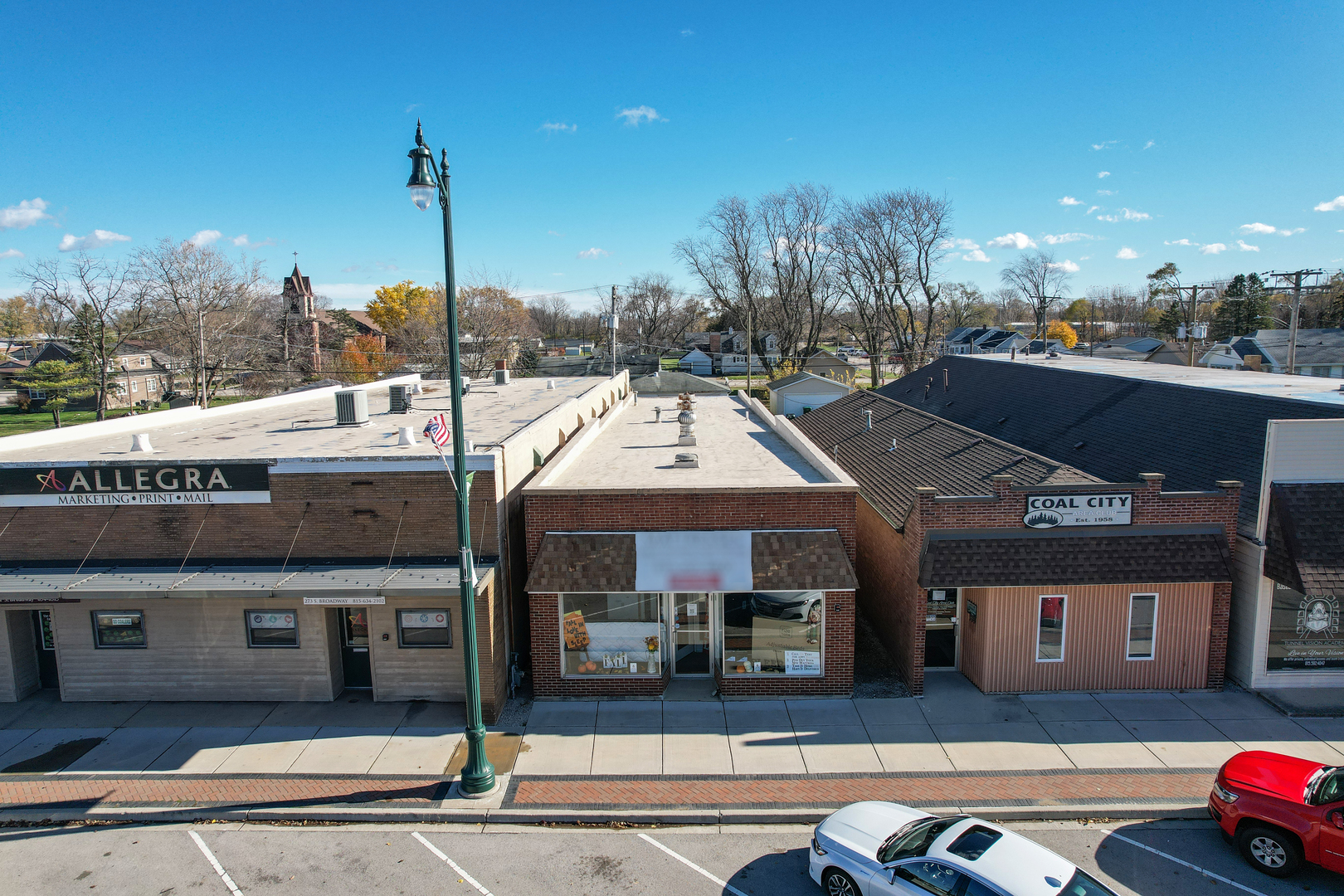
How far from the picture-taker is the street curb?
10.2 m

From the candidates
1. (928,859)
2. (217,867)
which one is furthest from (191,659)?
(928,859)

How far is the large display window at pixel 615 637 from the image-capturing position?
45.1ft

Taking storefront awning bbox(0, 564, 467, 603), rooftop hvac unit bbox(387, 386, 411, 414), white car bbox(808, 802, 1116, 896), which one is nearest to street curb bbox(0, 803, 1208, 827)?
white car bbox(808, 802, 1116, 896)

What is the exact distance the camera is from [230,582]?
12266 mm

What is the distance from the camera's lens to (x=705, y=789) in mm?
10883

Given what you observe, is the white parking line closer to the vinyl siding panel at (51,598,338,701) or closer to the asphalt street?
the asphalt street

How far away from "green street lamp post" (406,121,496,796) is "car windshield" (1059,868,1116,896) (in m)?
7.42

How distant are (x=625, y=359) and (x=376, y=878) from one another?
252 ft

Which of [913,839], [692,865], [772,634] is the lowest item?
[692,865]

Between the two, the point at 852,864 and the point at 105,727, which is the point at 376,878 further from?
the point at 105,727

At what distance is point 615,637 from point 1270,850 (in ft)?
31.8

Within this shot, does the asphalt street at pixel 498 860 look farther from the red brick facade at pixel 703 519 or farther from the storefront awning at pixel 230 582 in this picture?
the red brick facade at pixel 703 519

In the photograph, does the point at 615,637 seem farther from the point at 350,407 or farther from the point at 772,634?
the point at 350,407

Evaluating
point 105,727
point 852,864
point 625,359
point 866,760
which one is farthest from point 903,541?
point 625,359
